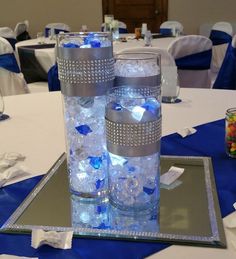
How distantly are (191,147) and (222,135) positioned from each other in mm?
128

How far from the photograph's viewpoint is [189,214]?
2.30ft

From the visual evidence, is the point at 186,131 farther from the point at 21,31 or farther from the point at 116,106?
the point at 21,31

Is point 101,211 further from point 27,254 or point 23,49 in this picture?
point 23,49

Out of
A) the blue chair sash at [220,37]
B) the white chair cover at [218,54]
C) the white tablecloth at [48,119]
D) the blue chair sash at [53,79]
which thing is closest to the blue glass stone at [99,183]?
the white tablecloth at [48,119]

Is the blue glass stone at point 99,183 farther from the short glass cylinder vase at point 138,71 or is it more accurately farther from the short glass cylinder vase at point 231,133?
the short glass cylinder vase at point 231,133

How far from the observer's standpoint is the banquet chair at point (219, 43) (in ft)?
12.3

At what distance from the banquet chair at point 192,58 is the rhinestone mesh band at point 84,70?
191 cm

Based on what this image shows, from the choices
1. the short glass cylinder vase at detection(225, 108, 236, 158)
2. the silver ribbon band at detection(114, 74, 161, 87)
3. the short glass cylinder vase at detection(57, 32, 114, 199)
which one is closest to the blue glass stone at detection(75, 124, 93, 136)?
the short glass cylinder vase at detection(57, 32, 114, 199)

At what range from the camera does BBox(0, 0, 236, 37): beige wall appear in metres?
6.07

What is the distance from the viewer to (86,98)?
0.69 meters

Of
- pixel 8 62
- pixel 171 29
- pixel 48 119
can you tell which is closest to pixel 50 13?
pixel 171 29

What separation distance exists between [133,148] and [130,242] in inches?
6.1

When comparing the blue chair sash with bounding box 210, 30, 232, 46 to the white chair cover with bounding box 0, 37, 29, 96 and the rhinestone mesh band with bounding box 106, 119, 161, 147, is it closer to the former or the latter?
the white chair cover with bounding box 0, 37, 29, 96

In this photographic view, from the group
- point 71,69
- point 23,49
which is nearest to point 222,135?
point 71,69
